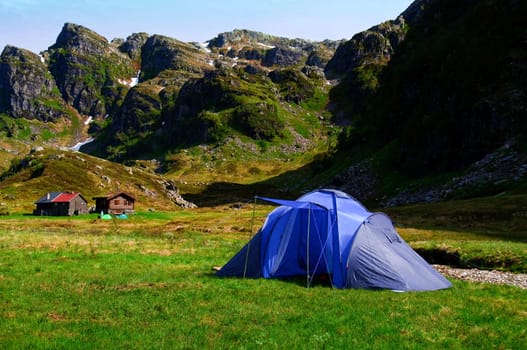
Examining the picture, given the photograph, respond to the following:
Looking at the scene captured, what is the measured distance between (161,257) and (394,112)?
351ft

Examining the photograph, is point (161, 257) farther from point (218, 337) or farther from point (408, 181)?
point (408, 181)

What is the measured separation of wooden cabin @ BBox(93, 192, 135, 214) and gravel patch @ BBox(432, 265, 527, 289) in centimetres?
8128

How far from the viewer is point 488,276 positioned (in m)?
24.1

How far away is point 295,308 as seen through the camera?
16.6 m

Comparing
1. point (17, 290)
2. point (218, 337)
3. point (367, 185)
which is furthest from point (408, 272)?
point (367, 185)

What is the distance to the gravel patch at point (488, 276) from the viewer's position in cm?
2227

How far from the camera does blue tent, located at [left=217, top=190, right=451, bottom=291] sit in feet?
67.8

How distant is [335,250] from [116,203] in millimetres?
83519

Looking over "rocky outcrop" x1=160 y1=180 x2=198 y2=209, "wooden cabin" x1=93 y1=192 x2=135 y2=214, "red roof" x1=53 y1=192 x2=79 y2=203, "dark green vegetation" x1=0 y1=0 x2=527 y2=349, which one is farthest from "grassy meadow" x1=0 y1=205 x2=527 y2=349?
"rocky outcrop" x1=160 y1=180 x2=198 y2=209

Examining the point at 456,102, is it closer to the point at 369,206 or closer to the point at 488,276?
the point at 369,206

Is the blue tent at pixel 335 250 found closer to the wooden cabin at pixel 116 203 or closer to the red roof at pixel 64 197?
the wooden cabin at pixel 116 203

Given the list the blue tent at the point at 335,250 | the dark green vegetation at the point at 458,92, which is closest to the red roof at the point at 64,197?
the dark green vegetation at the point at 458,92

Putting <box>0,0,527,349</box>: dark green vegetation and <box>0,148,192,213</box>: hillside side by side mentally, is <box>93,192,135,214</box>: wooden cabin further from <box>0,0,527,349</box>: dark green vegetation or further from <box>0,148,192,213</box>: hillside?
<box>0,0,527,349</box>: dark green vegetation

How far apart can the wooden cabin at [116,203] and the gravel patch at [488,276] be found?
81.3 metres
